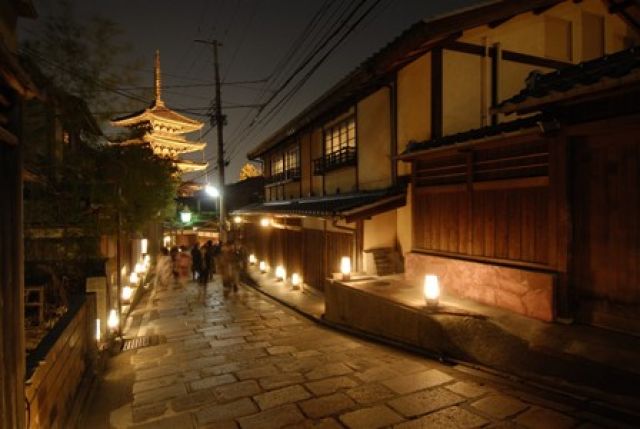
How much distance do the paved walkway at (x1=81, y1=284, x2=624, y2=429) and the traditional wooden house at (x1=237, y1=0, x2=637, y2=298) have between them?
2.47 m

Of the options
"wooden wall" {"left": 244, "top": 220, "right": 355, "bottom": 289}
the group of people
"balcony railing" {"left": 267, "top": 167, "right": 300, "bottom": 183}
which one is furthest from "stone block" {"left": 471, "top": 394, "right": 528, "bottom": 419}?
"balcony railing" {"left": 267, "top": 167, "right": 300, "bottom": 183}

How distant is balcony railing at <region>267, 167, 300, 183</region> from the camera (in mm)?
21998

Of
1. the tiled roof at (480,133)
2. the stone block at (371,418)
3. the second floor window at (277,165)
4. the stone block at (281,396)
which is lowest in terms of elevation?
the stone block at (281,396)

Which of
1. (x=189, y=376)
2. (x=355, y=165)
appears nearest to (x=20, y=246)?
(x=189, y=376)

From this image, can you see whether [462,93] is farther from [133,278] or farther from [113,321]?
[133,278]

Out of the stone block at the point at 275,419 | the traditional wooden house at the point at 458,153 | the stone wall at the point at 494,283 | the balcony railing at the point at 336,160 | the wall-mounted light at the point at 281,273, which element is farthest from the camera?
the wall-mounted light at the point at 281,273

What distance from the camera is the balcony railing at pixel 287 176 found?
72.2 ft

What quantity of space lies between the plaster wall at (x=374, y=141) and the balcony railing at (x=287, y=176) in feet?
24.8

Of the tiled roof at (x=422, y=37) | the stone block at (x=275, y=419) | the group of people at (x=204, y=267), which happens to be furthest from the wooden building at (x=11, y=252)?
the group of people at (x=204, y=267)

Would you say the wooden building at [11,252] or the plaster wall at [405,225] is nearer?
the wooden building at [11,252]

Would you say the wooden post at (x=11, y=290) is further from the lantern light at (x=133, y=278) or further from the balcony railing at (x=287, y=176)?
Result: the balcony railing at (x=287, y=176)

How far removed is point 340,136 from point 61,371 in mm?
13177

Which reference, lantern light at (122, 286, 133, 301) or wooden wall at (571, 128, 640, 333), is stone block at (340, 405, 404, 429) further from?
lantern light at (122, 286, 133, 301)

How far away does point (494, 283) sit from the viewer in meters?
8.62
